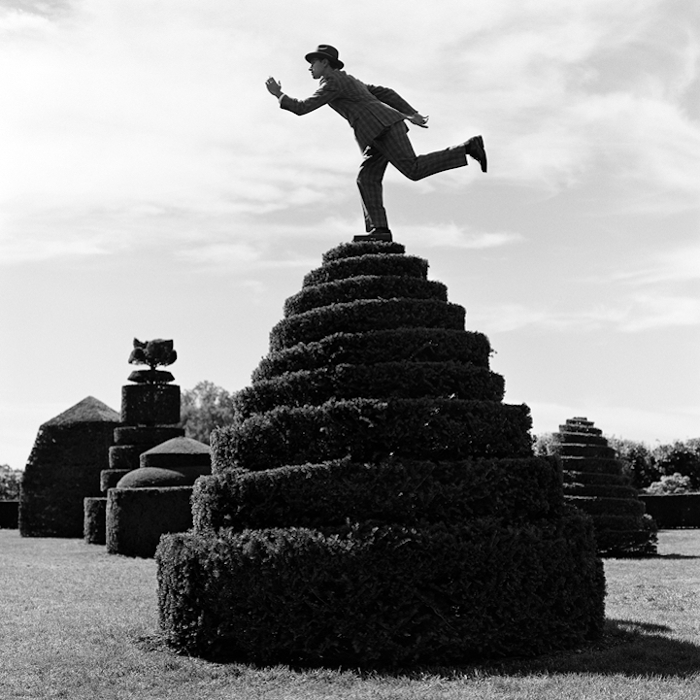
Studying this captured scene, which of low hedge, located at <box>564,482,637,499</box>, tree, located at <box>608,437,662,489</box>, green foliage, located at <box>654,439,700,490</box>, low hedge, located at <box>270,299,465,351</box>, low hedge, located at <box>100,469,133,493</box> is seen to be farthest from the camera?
green foliage, located at <box>654,439,700,490</box>

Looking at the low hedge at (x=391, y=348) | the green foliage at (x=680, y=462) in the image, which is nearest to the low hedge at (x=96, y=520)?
the low hedge at (x=391, y=348)

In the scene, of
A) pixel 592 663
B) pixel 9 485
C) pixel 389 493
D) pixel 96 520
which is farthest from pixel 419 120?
pixel 9 485

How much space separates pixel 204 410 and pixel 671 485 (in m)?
43.1

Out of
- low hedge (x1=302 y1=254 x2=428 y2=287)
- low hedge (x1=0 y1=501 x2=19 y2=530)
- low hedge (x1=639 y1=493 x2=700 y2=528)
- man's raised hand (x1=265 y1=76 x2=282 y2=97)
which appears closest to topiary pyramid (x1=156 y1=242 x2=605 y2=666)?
low hedge (x1=302 y1=254 x2=428 y2=287)

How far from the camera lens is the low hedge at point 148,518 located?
22266mm

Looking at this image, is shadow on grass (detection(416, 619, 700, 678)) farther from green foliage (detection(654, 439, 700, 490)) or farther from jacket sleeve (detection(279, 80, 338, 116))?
green foliage (detection(654, 439, 700, 490))

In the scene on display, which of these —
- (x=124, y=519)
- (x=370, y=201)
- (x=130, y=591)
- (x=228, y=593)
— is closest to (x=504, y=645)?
(x=228, y=593)

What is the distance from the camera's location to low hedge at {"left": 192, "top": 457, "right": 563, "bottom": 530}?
860cm

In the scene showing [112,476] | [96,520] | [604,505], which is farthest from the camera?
[112,476]

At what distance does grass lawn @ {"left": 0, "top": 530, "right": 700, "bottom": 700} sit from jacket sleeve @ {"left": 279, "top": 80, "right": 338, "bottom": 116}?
6.11 metres

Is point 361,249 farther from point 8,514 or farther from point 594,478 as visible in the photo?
point 8,514

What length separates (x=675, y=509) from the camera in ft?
118

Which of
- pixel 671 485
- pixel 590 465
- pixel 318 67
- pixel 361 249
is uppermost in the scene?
pixel 318 67

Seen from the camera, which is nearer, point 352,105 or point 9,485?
point 352,105
